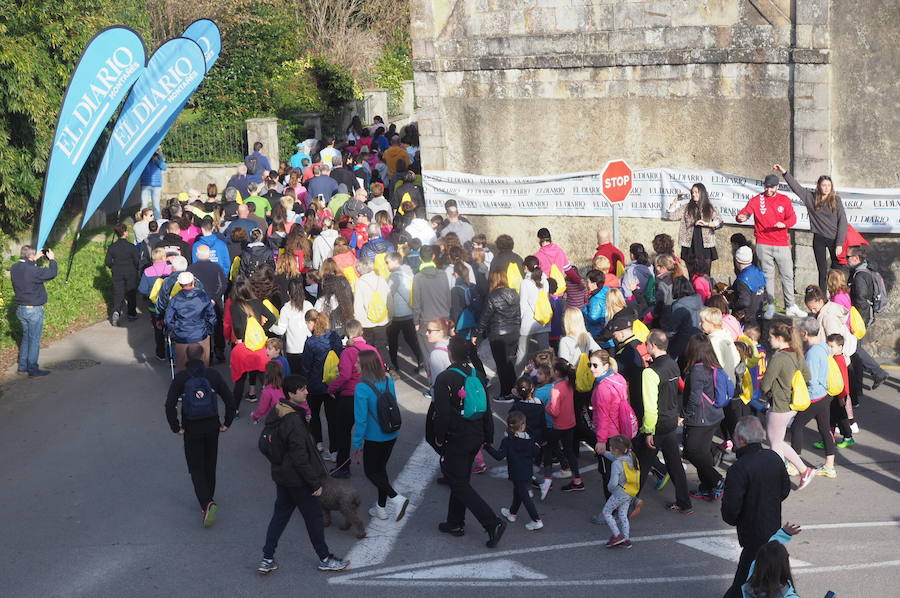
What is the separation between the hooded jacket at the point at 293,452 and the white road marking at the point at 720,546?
3060 mm

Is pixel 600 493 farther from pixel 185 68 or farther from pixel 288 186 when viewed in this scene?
pixel 185 68

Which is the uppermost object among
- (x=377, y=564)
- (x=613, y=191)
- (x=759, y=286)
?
(x=613, y=191)

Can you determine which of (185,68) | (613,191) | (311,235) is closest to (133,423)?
(311,235)

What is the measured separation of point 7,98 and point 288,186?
14.6 feet

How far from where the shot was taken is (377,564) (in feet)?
30.1

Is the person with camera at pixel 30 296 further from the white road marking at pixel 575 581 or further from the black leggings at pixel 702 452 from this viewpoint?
the black leggings at pixel 702 452

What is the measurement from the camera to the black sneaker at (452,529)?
959 cm

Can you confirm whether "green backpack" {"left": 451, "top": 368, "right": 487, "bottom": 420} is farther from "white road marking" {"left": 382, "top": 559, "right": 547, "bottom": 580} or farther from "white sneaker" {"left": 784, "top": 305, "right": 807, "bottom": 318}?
"white sneaker" {"left": 784, "top": 305, "right": 807, "bottom": 318}

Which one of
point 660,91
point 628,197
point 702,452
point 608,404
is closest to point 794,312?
point 628,197

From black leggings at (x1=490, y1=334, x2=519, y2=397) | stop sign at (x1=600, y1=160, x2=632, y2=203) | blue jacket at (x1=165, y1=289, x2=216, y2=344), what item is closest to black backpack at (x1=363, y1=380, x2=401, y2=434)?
black leggings at (x1=490, y1=334, x2=519, y2=397)

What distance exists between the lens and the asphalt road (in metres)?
8.72

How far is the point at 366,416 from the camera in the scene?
31.3 feet

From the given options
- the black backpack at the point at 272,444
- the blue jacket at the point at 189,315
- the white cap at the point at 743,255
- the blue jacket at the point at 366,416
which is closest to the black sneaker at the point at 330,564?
the black backpack at the point at 272,444

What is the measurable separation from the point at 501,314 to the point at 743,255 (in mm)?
2679
